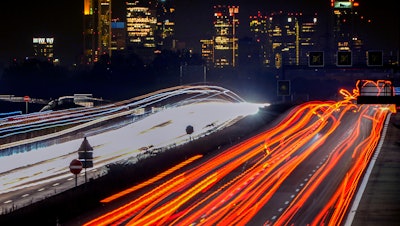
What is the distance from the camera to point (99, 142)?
7175cm

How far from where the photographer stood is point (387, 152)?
65.6m

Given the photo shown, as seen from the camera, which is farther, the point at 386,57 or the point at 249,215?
the point at 386,57

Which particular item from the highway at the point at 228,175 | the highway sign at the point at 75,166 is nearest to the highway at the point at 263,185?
the highway at the point at 228,175

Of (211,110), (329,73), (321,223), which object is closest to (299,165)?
(321,223)

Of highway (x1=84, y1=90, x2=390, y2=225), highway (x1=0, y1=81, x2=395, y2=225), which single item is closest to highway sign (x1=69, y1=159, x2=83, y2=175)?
highway (x1=0, y1=81, x2=395, y2=225)

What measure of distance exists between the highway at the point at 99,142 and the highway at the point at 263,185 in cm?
548

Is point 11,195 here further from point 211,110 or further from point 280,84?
point 211,110

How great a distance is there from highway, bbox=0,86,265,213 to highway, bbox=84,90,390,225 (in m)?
5.48

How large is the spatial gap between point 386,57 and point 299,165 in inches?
986

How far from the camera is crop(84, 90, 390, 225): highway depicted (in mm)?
35344

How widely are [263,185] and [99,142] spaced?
2810cm

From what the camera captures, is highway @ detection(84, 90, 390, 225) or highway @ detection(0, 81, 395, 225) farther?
highway @ detection(0, 81, 395, 225)

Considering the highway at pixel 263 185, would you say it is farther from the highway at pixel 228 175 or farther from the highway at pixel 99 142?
the highway at pixel 99 142

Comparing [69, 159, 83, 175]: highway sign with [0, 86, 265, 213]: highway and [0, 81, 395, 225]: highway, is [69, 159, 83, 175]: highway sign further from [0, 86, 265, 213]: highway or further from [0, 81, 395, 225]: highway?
[0, 86, 265, 213]: highway
